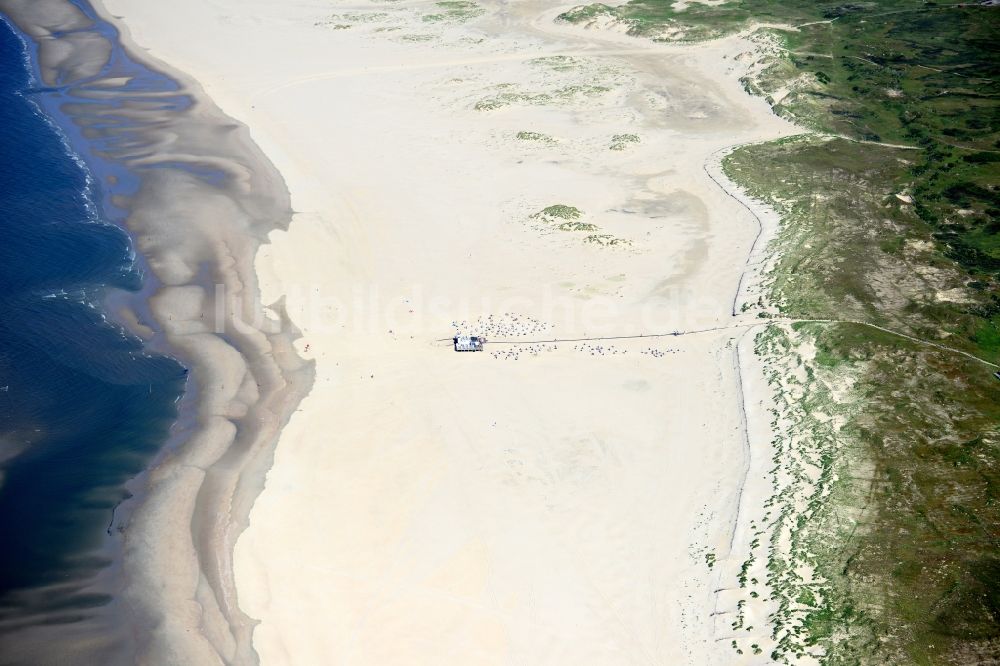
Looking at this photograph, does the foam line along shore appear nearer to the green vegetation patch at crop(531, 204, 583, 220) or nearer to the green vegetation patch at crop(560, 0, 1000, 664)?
the green vegetation patch at crop(531, 204, 583, 220)

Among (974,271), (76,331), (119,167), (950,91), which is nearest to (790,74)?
(950,91)

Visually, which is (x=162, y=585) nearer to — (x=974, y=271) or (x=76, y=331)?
(x=76, y=331)

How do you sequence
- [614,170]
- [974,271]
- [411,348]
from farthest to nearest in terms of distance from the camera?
[614,170] → [974,271] → [411,348]

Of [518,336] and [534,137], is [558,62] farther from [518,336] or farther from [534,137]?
[518,336]

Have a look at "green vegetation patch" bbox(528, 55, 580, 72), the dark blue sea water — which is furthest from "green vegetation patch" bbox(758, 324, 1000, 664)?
"green vegetation patch" bbox(528, 55, 580, 72)

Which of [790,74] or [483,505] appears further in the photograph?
[790,74]

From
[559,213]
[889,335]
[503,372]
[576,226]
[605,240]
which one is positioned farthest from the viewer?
[559,213]

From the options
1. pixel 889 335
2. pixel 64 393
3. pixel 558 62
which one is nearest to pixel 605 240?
pixel 889 335

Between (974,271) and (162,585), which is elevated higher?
(974,271)
